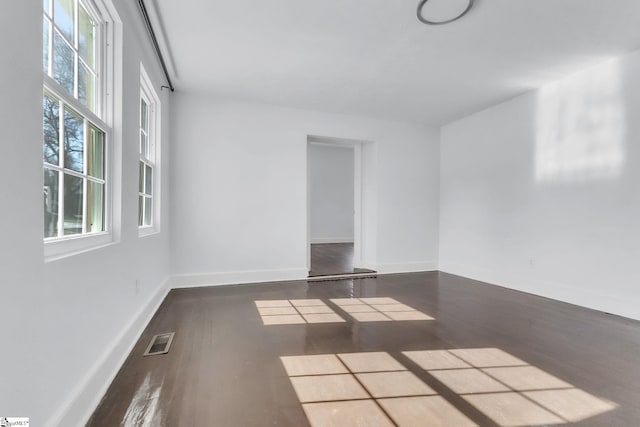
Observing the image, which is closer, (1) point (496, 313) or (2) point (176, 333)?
(2) point (176, 333)

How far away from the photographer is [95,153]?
1.92 metres

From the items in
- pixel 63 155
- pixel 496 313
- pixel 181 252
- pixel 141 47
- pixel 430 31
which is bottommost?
pixel 496 313

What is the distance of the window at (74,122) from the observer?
1.42 meters

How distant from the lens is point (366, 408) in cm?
165

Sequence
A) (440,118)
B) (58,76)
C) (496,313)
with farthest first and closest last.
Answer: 1. (440,118)
2. (496,313)
3. (58,76)

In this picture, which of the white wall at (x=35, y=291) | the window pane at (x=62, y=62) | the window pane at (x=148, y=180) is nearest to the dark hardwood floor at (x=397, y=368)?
the white wall at (x=35, y=291)

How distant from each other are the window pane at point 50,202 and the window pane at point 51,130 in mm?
66

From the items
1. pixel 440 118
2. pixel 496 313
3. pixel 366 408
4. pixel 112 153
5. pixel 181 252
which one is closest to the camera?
pixel 366 408

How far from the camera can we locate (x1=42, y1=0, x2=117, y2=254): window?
1.42 metres

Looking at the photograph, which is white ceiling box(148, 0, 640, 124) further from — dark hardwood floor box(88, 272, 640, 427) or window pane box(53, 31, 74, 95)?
dark hardwood floor box(88, 272, 640, 427)

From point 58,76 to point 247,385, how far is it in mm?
1911

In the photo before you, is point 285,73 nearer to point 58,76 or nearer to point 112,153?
point 112,153

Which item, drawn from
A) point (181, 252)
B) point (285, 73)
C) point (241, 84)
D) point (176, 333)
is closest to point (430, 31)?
point (285, 73)

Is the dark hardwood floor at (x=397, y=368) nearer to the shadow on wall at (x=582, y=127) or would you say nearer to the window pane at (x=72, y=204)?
the window pane at (x=72, y=204)
